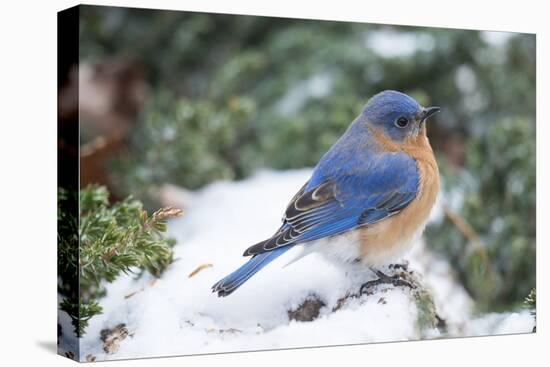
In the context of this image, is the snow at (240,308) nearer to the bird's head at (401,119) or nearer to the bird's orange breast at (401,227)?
the bird's orange breast at (401,227)

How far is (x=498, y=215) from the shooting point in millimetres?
5629

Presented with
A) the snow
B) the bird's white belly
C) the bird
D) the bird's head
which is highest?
the bird's head

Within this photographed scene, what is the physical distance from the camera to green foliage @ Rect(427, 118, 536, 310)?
5387 mm

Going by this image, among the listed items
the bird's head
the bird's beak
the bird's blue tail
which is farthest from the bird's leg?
the bird's beak

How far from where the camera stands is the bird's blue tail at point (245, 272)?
13.5 feet

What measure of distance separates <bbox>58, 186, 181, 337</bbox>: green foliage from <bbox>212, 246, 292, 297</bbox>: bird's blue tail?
33cm

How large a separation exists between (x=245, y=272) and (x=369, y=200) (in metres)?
0.75

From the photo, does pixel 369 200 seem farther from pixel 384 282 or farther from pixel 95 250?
pixel 95 250

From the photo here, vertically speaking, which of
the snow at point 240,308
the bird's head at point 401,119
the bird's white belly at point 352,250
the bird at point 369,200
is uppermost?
the bird's head at point 401,119

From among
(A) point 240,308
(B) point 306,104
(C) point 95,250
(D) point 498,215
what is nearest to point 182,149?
(B) point 306,104

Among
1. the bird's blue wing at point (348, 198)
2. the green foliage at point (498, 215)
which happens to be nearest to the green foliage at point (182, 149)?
the bird's blue wing at point (348, 198)

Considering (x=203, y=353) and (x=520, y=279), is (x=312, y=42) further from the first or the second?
(x=203, y=353)

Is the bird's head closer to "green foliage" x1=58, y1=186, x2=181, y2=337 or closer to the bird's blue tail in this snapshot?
the bird's blue tail

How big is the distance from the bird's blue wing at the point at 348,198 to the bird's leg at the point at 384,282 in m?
0.29
